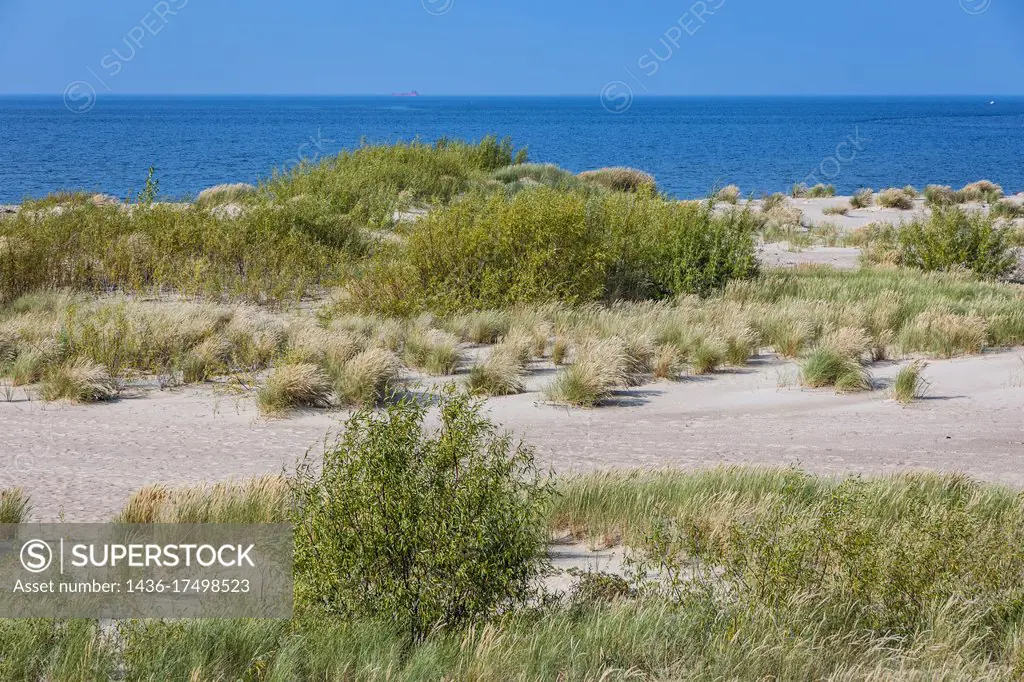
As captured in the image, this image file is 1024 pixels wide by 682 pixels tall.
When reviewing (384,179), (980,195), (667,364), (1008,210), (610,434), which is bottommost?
(610,434)

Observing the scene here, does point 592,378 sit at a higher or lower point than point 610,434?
higher

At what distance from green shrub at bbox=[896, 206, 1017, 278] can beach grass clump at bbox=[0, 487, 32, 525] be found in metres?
16.4

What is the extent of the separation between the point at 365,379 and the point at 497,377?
1.42 metres

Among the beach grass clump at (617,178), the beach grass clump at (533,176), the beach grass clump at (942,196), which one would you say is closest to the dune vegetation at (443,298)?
the beach grass clump at (533,176)

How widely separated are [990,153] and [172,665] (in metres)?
82.0

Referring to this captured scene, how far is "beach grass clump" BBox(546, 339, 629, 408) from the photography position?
10164 millimetres

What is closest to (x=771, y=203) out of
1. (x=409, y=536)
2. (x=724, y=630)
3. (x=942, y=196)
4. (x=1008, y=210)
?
(x=1008, y=210)

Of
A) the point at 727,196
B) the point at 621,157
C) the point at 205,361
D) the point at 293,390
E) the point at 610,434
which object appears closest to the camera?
the point at 610,434

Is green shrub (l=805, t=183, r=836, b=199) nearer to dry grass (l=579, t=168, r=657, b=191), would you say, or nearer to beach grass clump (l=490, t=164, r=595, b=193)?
dry grass (l=579, t=168, r=657, b=191)

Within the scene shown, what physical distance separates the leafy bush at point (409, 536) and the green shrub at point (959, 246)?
1583 centimetres

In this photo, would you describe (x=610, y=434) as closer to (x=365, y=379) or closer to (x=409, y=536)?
(x=365, y=379)

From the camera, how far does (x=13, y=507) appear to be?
21.0ft

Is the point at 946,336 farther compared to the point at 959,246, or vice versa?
the point at 959,246

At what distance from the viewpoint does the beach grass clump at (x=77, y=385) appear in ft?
32.1
